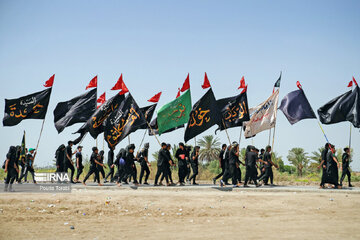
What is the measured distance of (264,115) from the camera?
19.2 metres

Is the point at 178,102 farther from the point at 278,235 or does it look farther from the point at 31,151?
the point at 278,235

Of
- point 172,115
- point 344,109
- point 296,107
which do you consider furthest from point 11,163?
point 344,109

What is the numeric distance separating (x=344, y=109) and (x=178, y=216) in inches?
423

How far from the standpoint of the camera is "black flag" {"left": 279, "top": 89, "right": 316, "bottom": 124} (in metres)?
18.1

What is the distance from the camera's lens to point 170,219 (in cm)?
→ 961

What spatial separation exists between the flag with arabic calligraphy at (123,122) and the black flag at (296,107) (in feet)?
20.6

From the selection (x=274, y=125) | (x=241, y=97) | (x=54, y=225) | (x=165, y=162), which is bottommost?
(x=54, y=225)

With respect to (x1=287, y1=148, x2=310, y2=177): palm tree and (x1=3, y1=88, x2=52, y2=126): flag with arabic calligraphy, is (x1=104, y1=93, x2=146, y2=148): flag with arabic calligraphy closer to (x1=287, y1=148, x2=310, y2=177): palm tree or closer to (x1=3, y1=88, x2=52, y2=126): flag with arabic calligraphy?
(x1=3, y1=88, x2=52, y2=126): flag with arabic calligraphy

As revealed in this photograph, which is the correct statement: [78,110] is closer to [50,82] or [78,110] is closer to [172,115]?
[50,82]

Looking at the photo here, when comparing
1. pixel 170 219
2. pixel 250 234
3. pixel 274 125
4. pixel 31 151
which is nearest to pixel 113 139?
pixel 31 151

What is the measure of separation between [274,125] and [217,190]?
→ 4.95m

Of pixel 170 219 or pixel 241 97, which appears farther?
pixel 241 97

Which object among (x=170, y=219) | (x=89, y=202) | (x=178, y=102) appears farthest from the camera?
(x=178, y=102)

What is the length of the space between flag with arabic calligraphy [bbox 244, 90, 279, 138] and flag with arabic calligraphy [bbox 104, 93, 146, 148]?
207 inches
